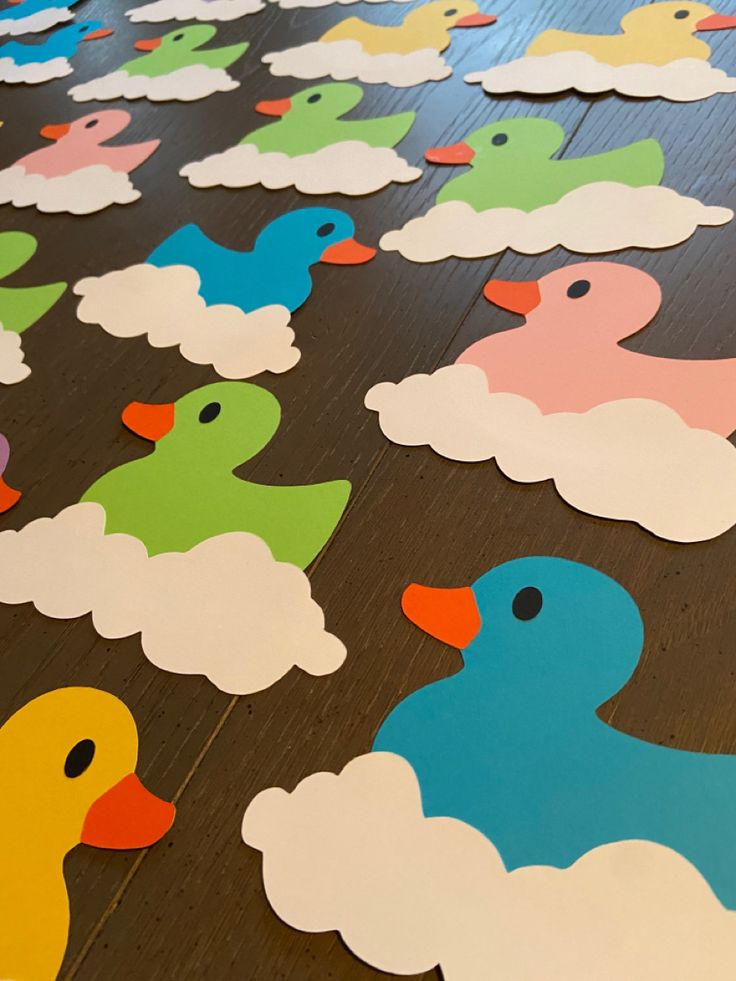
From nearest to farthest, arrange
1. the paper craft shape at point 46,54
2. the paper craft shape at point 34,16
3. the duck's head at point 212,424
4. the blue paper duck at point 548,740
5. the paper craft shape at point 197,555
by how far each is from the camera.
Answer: the blue paper duck at point 548,740
the paper craft shape at point 197,555
the duck's head at point 212,424
the paper craft shape at point 46,54
the paper craft shape at point 34,16

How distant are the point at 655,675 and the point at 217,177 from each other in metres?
0.70

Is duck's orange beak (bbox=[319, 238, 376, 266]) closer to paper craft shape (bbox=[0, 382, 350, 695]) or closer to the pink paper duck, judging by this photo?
paper craft shape (bbox=[0, 382, 350, 695])

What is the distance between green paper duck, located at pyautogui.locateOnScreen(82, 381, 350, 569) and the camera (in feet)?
2.01

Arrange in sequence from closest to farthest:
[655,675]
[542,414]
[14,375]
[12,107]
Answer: [655,675] → [542,414] → [14,375] → [12,107]

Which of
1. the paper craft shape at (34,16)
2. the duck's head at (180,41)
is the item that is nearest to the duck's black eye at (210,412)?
the duck's head at (180,41)

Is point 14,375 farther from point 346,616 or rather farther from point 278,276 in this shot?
point 346,616

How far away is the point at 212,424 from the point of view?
692 millimetres

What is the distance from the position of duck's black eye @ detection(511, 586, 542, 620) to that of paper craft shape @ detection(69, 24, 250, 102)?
824 millimetres

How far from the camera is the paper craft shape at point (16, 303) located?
0.79 meters

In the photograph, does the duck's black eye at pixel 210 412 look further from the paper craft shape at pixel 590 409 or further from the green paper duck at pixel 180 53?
the green paper duck at pixel 180 53

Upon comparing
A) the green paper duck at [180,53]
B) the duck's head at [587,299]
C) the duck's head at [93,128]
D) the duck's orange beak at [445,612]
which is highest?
the green paper duck at [180,53]

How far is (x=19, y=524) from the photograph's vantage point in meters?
0.65

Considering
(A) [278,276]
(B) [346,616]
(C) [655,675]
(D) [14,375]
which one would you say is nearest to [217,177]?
→ (A) [278,276]

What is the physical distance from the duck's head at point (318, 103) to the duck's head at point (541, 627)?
0.66 meters
